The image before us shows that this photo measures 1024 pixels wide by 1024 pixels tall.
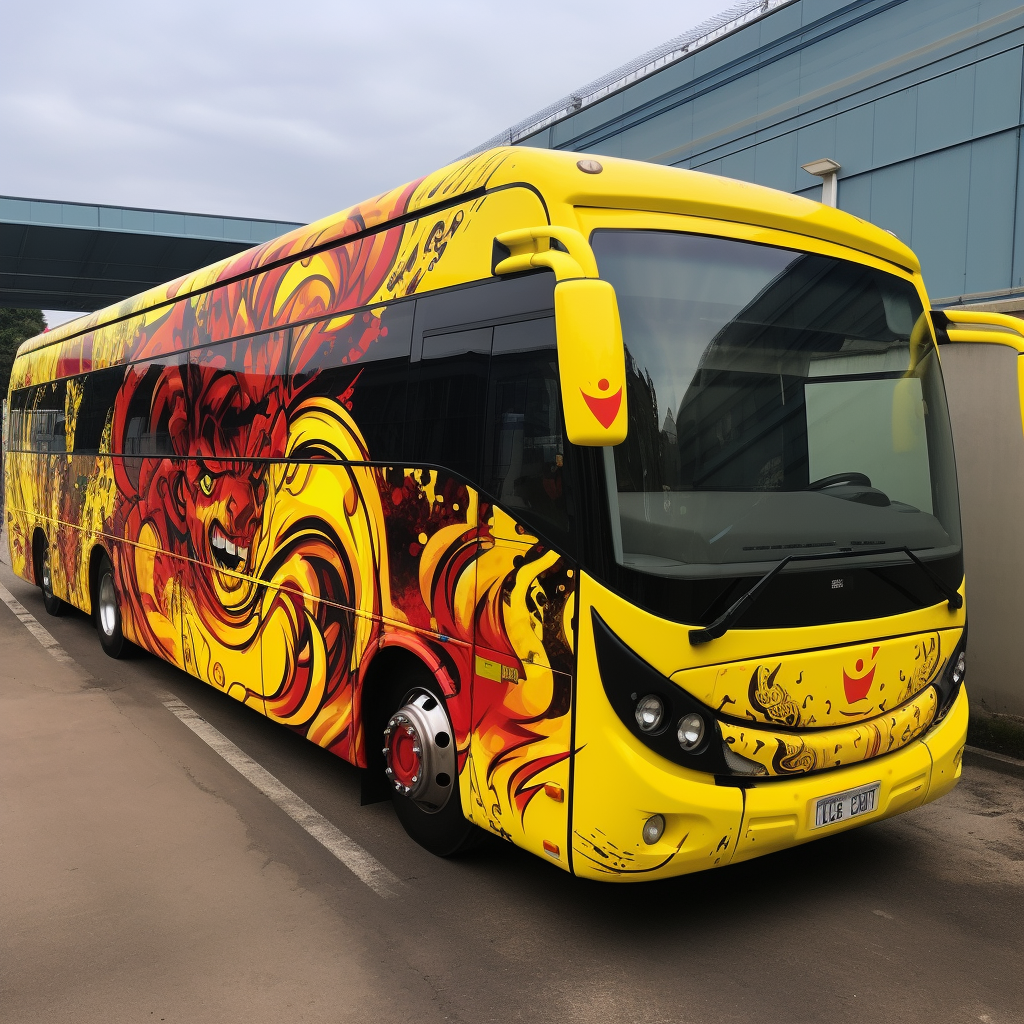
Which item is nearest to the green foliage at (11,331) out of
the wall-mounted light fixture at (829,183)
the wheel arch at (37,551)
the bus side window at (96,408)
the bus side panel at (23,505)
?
the bus side panel at (23,505)

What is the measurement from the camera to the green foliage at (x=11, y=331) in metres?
59.0

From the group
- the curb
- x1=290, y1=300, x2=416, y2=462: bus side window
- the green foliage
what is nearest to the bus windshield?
x1=290, y1=300, x2=416, y2=462: bus side window

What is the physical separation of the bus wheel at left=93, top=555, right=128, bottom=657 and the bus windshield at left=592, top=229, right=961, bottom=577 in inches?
269

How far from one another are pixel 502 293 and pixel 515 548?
3.45 feet

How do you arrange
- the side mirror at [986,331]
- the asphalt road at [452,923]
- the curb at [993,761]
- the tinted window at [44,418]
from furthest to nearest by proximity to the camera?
the tinted window at [44,418] < the curb at [993,761] < the side mirror at [986,331] < the asphalt road at [452,923]

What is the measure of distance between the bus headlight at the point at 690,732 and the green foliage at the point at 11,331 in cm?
6186

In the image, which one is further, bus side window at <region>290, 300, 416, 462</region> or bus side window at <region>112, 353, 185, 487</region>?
bus side window at <region>112, 353, 185, 487</region>

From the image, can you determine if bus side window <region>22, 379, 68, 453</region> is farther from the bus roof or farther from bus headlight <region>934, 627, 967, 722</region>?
bus headlight <region>934, 627, 967, 722</region>

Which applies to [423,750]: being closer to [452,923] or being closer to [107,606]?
[452,923]

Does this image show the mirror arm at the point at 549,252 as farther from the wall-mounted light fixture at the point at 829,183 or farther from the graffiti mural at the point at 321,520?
the wall-mounted light fixture at the point at 829,183

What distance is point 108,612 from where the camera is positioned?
9.62m

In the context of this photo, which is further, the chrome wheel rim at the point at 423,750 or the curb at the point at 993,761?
the curb at the point at 993,761

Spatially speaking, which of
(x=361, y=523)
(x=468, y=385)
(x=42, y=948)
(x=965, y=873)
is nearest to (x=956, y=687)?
(x=965, y=873)

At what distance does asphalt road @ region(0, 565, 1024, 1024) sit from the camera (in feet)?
11.9
